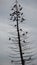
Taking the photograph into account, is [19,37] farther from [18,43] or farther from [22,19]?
[22,19]

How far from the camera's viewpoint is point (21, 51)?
45.5 ft

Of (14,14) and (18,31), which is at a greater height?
(14,14)

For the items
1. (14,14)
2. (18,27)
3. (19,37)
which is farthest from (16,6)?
(19,37)

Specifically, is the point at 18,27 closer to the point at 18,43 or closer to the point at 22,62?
the point at 18,43

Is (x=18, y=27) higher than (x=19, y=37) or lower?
higher

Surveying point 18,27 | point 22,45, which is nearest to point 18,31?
point 18,27

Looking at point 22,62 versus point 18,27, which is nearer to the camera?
point 22,62

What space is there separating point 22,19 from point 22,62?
4.46 metres

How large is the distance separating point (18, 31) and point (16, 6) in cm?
264

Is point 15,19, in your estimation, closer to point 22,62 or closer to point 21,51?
point 21,51

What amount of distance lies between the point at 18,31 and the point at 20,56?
2643mm

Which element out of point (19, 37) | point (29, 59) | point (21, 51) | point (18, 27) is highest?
point (18, 27)

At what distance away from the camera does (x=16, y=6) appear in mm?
14102

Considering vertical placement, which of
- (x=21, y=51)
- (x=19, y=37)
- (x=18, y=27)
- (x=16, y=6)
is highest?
(x=16, y=6)
